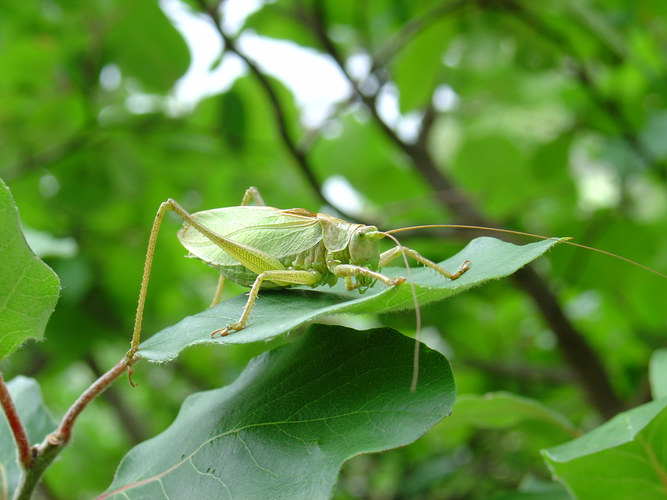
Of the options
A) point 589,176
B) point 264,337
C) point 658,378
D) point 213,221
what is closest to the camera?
point 264,337

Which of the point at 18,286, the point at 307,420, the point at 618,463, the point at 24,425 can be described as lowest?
the point at 618,463

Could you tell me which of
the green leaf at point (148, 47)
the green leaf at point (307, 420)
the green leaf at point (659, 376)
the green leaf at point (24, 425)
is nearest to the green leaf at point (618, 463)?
the green leaf at point (659, 376)

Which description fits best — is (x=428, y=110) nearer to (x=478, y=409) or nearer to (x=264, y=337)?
(x=478, y=409)

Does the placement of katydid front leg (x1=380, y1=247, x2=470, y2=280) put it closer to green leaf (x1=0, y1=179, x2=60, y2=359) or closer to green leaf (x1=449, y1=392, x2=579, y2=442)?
green leaf (x1=449, y1=392, x2=579, y2=442)

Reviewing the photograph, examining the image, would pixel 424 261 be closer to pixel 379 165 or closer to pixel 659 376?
pixel 659 376

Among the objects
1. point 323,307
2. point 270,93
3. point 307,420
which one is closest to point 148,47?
point 270,93

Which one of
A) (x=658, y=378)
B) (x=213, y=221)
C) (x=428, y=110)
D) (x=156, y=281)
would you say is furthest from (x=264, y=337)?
(x=428, y=110)
